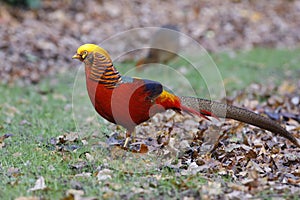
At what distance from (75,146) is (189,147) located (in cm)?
95

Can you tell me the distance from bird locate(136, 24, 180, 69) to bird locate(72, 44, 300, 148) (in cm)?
463

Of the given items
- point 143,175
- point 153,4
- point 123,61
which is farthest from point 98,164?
point 153,4

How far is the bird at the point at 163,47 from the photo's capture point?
342 inches

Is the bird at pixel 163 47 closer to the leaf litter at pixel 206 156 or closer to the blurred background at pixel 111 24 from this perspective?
the blurred background at pixel 111 24

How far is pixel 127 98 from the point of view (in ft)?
12.1

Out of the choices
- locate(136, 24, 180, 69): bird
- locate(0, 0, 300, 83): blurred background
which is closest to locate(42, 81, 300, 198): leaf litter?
locate(136, 24, 180, 69): bird

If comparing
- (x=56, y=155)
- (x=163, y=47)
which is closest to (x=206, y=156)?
(x=56, y=155)

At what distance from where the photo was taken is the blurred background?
8.82 meters

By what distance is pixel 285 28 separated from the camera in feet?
42.0

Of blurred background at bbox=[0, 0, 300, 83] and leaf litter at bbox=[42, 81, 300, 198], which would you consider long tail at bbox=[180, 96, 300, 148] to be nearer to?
leaf litter at bbox=[42, 81, 300, 198]

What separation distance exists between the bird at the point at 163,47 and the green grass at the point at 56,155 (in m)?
1.12

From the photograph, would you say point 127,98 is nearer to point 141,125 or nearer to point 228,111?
point 228,111

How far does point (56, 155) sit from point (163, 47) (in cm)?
527

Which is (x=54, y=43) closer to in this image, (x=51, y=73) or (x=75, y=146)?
(x=51, y=73)
